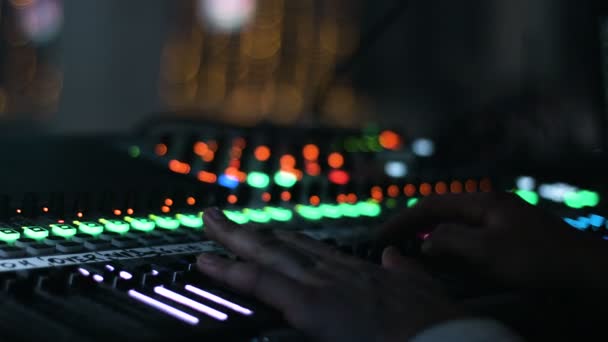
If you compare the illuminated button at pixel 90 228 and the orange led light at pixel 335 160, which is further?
the orange led light at pixel 335 160

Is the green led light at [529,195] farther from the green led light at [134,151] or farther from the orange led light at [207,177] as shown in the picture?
the green led light at [134,151]

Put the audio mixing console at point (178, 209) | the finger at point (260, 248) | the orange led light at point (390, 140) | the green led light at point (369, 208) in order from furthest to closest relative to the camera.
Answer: the orange led light at point (390, 140)
the green led light at point (369, 208)
the finger at point (260, 248)
the audio mixing console at point (178, 209)

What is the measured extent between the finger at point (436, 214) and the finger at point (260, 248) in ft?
0.50

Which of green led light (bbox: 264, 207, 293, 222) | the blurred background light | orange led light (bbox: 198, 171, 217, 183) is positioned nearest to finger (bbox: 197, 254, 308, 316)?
green led light (bbox: 264, 207, 293, 222)

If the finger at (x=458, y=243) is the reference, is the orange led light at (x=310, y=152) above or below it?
above

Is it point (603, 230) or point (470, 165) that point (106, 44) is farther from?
point (603, 230)

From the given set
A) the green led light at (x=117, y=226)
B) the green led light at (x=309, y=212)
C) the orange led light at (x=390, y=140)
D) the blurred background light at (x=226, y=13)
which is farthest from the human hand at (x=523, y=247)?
the blurred background light at (x=226, y=13)

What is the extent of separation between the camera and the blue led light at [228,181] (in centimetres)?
90

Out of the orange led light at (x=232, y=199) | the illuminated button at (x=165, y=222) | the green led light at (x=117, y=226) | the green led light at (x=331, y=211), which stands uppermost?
the green led light at (x=331, y=211)

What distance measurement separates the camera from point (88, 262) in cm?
55

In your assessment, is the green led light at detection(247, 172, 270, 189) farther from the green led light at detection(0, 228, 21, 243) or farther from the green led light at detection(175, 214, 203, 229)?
the green led light at detection(0, 228, 21, 243)

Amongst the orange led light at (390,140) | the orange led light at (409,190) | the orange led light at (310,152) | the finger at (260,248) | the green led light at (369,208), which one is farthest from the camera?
the orange led light at (390,140)

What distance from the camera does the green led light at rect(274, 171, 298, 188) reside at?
97 centimetres

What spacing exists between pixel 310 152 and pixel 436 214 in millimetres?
411
